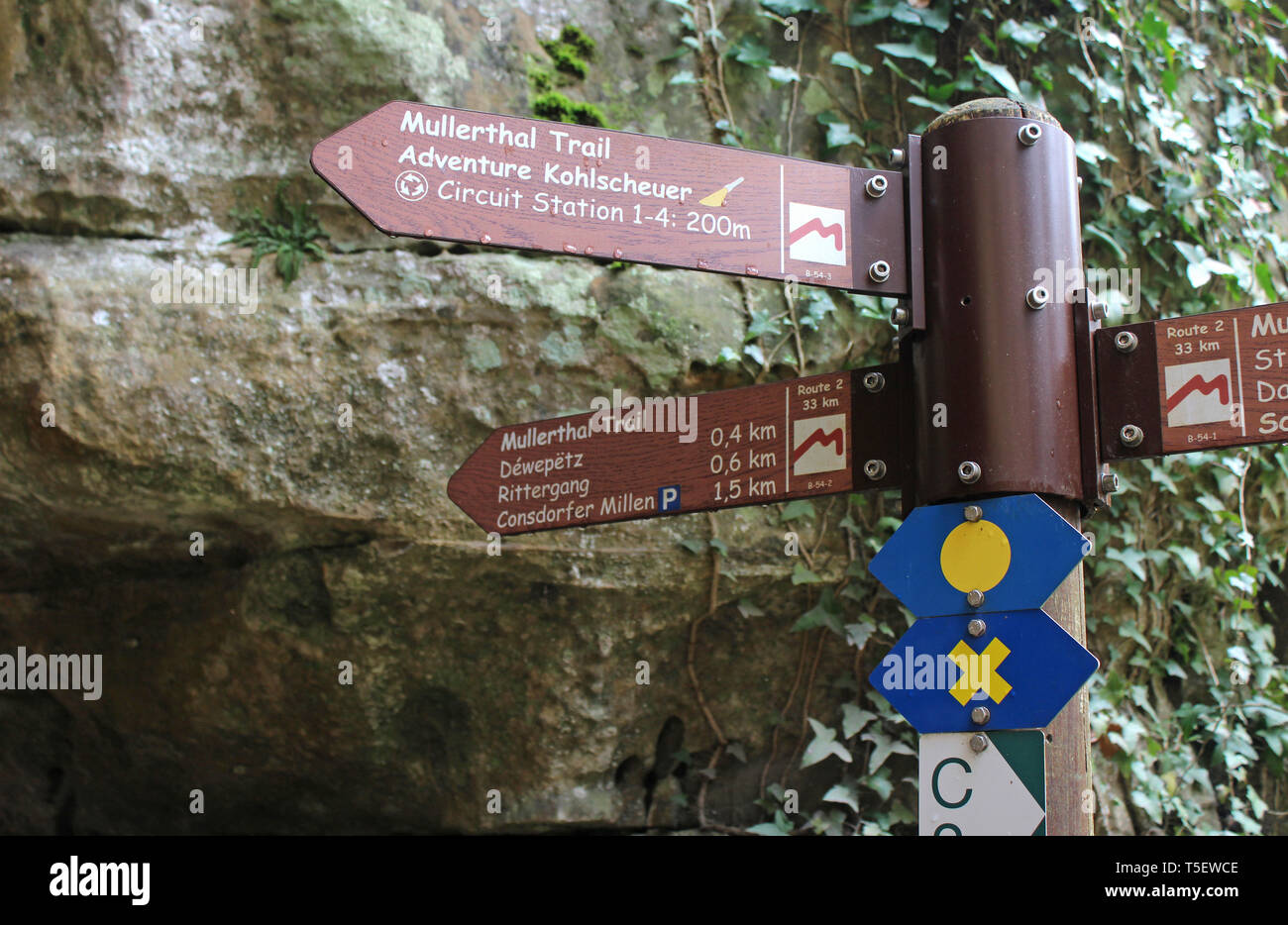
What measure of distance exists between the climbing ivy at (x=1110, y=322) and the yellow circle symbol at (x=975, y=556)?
6.25 feet

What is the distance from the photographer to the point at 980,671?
83.8 inches

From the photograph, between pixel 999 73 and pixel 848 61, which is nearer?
pixel 999 73

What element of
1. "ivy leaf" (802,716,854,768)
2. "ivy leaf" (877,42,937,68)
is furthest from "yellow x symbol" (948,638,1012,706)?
"ivy leaf" (877,42,937,68)

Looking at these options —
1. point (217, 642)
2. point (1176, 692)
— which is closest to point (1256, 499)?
point (1176, 692)

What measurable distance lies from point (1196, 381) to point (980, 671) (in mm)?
699

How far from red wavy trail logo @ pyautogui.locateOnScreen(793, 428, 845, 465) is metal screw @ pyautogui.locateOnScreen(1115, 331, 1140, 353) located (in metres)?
0.57

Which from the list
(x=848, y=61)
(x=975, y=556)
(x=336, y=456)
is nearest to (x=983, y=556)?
(x=975, y=556)

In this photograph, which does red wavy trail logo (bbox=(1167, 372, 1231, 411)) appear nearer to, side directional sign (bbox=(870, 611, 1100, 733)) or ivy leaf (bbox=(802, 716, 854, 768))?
side directional sign (bbox=(870, 611, 1100, 733))

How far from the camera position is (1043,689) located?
2059 mm

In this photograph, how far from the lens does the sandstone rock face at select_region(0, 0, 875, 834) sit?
12.3 ft

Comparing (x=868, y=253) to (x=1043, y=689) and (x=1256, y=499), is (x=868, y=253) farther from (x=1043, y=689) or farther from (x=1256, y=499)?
(x=1256, y=499)

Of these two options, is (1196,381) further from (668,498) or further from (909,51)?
(909,51)

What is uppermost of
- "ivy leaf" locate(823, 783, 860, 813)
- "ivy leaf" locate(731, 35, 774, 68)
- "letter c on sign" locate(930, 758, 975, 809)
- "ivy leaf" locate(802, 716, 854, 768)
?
"ivy leaf" locate(731, 35, 774, 68)

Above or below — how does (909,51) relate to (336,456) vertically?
above
